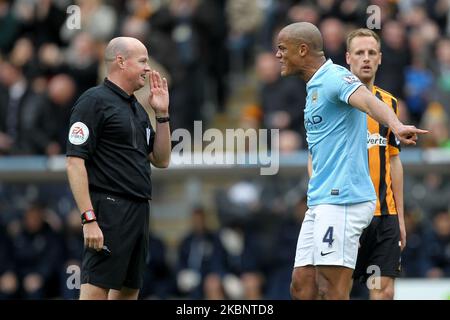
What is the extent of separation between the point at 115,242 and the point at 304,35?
7.06 ft

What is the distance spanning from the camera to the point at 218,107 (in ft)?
59.7

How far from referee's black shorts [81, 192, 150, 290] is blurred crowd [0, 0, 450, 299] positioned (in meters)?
5.91

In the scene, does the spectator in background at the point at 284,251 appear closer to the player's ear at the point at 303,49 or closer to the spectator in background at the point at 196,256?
the spectator in background at the point at 196,256

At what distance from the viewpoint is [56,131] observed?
16562mm

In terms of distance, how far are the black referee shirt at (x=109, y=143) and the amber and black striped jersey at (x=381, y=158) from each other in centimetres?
197

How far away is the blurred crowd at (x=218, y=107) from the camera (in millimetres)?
15469

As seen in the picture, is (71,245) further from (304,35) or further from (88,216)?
(304,35)

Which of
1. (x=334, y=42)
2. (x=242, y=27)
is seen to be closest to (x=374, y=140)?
(x=334, y=42)

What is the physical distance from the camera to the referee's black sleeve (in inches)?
354

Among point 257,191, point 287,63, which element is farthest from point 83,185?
point 257,191

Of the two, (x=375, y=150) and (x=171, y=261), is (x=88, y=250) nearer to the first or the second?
(x=375, y=150)

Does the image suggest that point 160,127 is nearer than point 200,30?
Yes

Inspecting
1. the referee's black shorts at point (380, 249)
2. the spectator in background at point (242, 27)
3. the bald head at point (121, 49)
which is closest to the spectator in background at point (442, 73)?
the spectator in background at point (242, 27)

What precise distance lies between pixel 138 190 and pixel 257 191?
7.23 m
